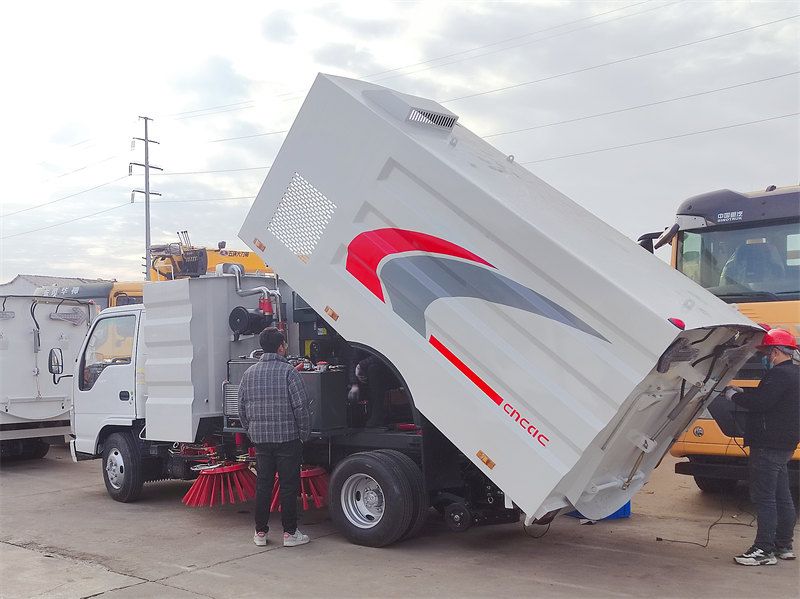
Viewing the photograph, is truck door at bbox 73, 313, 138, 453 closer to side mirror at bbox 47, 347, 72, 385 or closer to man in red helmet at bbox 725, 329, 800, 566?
side mirror at bbox 47, 347, 72, 385

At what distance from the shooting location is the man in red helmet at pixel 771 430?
543 cm

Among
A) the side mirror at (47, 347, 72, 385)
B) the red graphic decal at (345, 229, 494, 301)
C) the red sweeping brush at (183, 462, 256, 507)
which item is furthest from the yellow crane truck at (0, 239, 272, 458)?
the red graphic decal at (345, 229, 494, 301)

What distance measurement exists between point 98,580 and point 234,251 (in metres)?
10.3

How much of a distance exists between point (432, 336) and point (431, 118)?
1.75 metres

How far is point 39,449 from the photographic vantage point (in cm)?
1179

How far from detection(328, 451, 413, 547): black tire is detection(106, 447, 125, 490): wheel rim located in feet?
9.74

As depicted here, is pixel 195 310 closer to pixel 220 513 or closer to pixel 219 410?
pixel 219 410

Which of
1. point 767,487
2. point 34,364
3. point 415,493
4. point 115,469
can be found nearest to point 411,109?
point 415,493

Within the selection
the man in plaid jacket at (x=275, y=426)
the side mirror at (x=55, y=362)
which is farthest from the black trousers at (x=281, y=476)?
the side mirror at (x=55, y=362)

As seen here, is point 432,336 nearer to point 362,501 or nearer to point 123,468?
point 362,501

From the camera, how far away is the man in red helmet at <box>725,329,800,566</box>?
5.43m

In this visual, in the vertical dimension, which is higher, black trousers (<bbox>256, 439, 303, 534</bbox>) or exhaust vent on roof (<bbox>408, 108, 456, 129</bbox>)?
exhaust vent on roof (<bbox>408, 108, 456, 129</bbox>)

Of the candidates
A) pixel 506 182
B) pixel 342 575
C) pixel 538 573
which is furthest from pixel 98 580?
pixel 506 182

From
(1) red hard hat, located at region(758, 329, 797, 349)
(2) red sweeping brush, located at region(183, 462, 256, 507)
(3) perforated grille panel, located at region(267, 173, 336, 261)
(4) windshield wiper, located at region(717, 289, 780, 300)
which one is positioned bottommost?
(2) red sweeping brush, located at region(183, 462, 256, 507)
